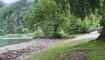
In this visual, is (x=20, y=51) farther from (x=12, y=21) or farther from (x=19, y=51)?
(x=12, y=21)

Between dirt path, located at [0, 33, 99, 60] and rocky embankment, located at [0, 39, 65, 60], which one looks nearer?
rocky embankment, located at [0, 39, 65, 60]

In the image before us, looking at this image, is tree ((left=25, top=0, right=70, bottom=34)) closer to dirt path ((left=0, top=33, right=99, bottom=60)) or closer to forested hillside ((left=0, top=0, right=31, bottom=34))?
dirt path ((left=0, top=33, right=99, bottom=60))

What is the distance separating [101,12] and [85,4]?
1.27m

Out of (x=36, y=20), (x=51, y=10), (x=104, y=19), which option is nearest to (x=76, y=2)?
(x=104, y=19)

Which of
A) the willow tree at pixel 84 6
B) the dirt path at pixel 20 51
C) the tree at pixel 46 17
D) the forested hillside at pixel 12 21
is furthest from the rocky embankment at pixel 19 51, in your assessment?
the forested hillside at pixel 12 21

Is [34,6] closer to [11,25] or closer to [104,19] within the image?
[104,19]

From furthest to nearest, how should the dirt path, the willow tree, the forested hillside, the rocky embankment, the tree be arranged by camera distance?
the forested hillside, the tree, the dirt path, the rocky embankment, the willow tree

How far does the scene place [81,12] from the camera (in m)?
14.2

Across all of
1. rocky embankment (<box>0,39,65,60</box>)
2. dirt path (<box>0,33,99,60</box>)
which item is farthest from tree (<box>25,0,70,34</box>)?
rocky embankment (<box>0,39,65,60</box>)

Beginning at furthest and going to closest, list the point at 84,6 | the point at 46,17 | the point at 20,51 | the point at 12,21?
the point at 12,21 < the point at 46,17 < the point at 20,51 < the point at 84,6

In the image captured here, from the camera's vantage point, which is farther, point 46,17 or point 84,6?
point 46,17

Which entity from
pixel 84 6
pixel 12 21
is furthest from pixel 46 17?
pixel 12 21

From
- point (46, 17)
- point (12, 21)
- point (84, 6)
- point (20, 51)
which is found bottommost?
point (20, 51)

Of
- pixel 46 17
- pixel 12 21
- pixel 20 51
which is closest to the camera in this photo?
pixel 20 51
